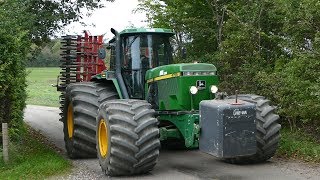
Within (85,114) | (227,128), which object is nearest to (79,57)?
(85,114)

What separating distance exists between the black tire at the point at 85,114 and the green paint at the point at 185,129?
5.38 feet

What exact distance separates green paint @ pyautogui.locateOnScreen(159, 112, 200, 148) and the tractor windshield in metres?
1.23

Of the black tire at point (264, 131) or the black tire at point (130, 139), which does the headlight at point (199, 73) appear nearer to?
the black tire at point (264, 131)

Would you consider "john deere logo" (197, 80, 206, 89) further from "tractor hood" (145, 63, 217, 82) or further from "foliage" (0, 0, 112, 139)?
"foliage" (0, 0, 112, 139)

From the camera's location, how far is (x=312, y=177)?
867cm

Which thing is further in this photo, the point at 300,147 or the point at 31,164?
the point at 300,147

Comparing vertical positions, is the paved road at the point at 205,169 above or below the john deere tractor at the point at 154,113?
below

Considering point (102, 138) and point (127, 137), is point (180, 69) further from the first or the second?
point (102, 138)

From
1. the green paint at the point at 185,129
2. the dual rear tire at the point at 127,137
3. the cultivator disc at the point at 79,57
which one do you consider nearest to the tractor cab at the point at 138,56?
the green paint at the point at 185,129

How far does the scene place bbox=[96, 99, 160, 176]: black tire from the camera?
8523 mm

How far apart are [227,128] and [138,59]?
3.08 metres

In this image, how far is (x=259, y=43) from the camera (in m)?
14.1

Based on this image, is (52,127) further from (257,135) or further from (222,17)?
(257,135)

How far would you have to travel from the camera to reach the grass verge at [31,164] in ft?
29.6
